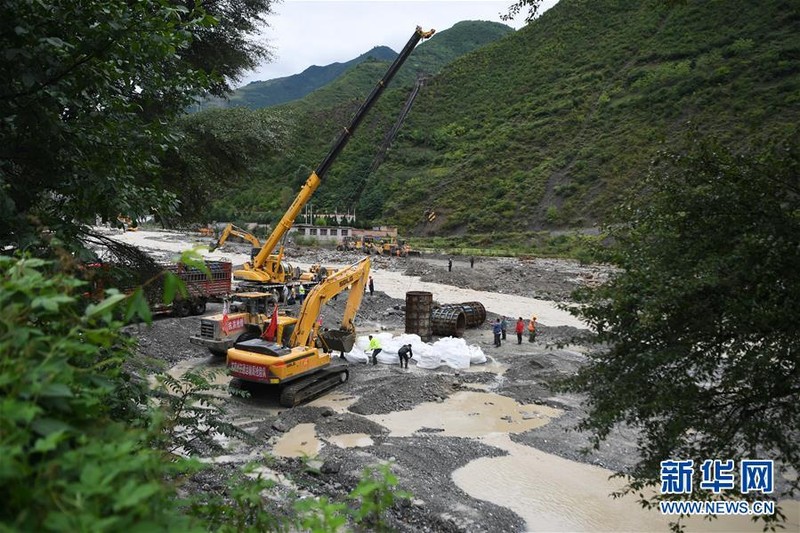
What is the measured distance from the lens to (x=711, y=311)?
542 cm

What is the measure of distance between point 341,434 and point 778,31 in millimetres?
89482

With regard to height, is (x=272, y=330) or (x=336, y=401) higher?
(x=272, y=330)

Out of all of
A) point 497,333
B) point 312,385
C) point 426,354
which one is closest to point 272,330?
point 312,385

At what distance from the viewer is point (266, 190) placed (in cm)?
9562

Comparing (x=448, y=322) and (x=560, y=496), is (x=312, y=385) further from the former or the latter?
(x=448, y=322)

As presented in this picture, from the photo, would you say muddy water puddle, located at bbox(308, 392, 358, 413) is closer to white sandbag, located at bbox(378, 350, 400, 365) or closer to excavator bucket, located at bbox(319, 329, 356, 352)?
excavator bucket, located at bbox(319, 329, 356, 352)

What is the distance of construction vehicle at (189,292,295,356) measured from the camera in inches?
631

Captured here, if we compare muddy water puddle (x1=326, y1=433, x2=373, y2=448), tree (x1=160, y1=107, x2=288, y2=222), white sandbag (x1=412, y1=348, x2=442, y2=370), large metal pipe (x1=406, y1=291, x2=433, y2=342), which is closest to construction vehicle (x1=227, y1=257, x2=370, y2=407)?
muddy water puddle (x1=326, y1=433, x2=373, y2=448)

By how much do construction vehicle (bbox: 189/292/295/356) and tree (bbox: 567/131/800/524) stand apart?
10.7 meters

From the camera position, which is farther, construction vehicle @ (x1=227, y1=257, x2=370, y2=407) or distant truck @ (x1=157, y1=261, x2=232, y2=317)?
distant truck @ (x1=157, y1=261, x2=232, y2=317)

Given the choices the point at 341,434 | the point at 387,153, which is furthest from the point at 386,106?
the point at 341,434

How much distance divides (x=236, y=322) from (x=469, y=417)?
25.9 feet

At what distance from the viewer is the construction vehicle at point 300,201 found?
62.4 ft

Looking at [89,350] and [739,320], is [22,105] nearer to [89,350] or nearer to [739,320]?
[89,350]
